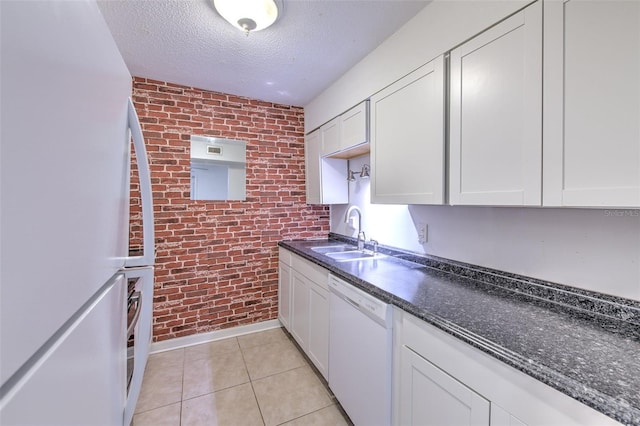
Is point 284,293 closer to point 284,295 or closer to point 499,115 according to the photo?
point 284,295

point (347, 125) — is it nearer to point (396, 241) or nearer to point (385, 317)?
point (396, 241)

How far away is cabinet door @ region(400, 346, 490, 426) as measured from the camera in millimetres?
971

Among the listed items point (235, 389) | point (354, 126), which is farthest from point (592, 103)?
point (235, 389)

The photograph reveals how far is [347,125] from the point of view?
231cm

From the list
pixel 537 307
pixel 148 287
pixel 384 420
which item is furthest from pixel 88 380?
pixel 537 307

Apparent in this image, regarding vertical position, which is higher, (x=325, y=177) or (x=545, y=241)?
(x=325, y=177)

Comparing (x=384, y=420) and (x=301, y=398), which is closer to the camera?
(x=384, y=420)

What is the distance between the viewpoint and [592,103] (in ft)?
3.12

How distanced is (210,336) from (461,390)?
243 centimetres

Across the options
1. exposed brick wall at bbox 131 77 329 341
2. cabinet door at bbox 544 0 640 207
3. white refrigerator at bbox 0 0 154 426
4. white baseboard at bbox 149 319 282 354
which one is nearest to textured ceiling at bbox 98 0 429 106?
exposed brick wall at bbox 131 77 329 341

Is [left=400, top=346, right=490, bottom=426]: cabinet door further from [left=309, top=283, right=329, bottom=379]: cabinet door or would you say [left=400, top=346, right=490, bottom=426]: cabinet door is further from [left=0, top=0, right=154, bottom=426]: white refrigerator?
[left=0, top=0, right=154, bottom=426]: white refrigerator

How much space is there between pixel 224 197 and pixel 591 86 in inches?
105

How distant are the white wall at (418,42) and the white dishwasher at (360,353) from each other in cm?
137

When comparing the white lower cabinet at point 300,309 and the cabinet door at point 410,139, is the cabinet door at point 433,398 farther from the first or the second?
the white lower cabinet at point 300,309
